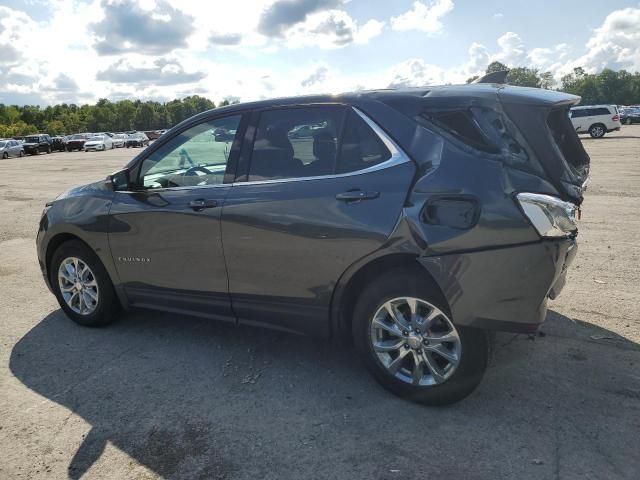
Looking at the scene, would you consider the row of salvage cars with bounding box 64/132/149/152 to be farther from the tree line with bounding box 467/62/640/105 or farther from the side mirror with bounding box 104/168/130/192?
the tree line with bounding box 467/62/640/105

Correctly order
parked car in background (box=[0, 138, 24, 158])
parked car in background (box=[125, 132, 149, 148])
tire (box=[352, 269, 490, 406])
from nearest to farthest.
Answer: tire (box=[352, 269, 490, 406]), parked car in background (box=[0, 138, 24, 158]), parked car in background (box=[125, 132, 149, 148])

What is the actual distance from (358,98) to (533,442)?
2264 millimetres

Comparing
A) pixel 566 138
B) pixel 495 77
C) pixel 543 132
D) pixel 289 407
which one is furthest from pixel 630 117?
pixel 289 407

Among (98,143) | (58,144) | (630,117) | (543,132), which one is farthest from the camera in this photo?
(58,144)

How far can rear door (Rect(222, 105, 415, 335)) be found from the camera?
10.1 feet

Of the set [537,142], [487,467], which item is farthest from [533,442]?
[537,142]

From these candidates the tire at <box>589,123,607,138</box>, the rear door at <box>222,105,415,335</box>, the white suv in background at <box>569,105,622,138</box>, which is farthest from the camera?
the tire at <box>589,123,607,138</box>

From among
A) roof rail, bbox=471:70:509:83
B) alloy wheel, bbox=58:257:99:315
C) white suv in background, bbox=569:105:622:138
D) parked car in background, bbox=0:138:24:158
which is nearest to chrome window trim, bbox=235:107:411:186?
roof rail, bbox=471:70:509:83

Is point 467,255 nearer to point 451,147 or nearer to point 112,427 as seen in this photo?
point 451,147

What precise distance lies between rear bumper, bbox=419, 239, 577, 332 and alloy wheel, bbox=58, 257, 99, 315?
3.07 metres

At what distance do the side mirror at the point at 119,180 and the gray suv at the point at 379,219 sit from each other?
0.07 metres

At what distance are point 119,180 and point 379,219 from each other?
236cm

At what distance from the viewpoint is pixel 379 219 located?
9.94 ft

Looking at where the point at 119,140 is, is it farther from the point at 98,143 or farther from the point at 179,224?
the point at 179,224
